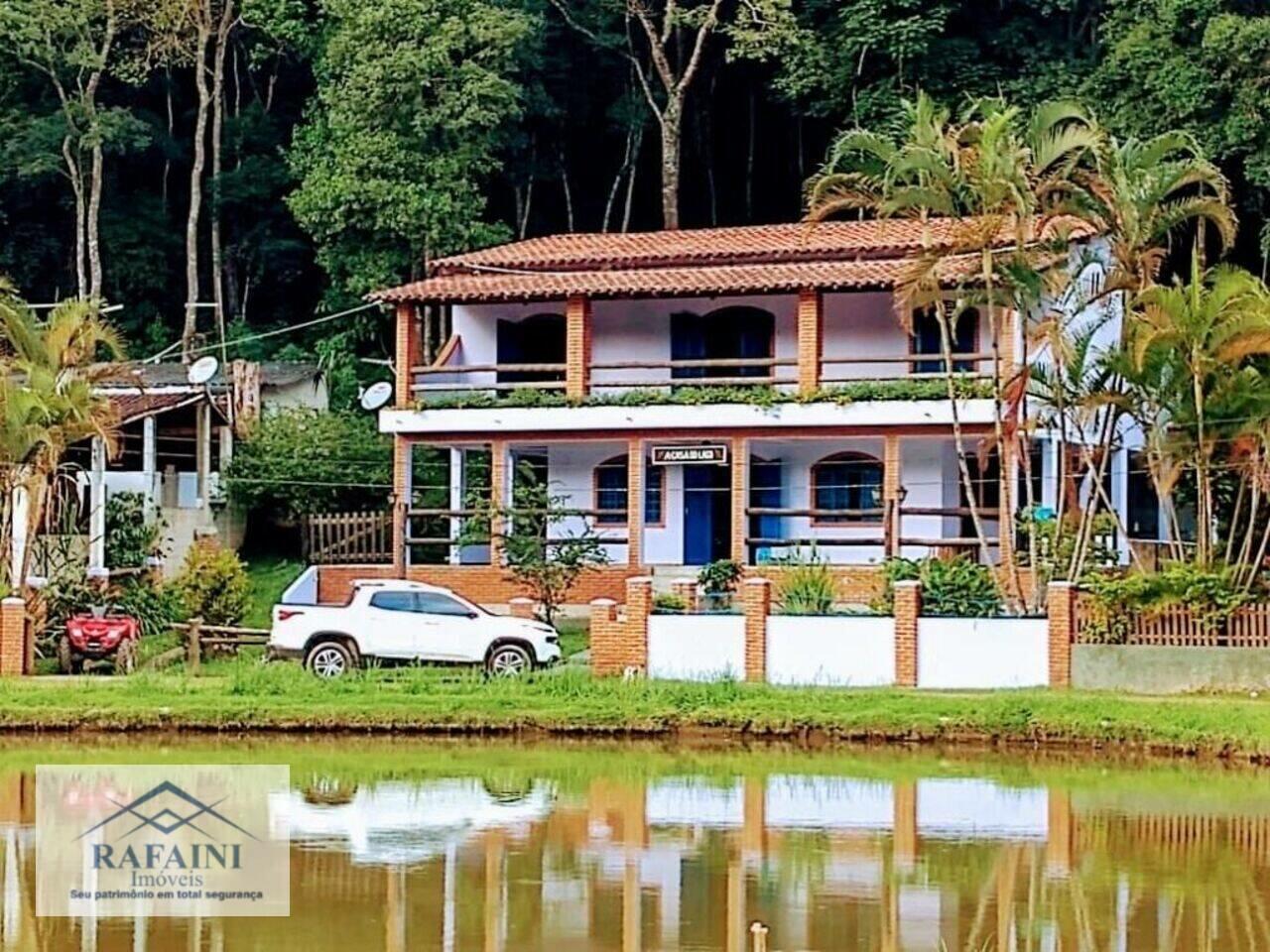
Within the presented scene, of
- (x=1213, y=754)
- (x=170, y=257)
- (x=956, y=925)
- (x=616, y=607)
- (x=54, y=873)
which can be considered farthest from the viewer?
(x=170, y=257)

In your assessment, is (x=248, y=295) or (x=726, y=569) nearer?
(x=726, y=569)

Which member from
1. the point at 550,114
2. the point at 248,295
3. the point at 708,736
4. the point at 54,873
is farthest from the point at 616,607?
the point at 248,295

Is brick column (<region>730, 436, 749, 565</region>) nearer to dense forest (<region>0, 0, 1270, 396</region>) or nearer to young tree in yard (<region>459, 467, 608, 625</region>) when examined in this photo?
young tree in yard (<region>459, 467, 608, 625</region>)

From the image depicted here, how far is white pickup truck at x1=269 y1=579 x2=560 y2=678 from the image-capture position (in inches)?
1129

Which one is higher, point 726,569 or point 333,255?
point 333,255

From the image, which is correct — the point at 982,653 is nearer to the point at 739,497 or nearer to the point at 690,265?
the point at 739,497

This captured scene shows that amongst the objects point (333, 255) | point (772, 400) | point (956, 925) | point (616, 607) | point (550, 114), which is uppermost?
point (550, 114)

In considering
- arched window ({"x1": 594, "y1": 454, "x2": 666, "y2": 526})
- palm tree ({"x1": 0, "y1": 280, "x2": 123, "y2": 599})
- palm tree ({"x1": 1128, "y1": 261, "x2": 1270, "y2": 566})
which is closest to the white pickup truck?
palm tree ({"x1": 0, "y1": 280, "x2": 123, "y2": 599})

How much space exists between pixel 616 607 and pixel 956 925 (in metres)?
14.2

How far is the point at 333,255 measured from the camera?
43.7 meters

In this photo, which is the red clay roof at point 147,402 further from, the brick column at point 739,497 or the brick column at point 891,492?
the brick column at point 891,492

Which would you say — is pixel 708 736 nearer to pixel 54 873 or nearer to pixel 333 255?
pixel 54 873

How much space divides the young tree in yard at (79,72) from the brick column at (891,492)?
17757 mm

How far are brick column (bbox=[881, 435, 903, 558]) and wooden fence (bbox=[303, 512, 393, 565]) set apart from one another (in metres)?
8.54
